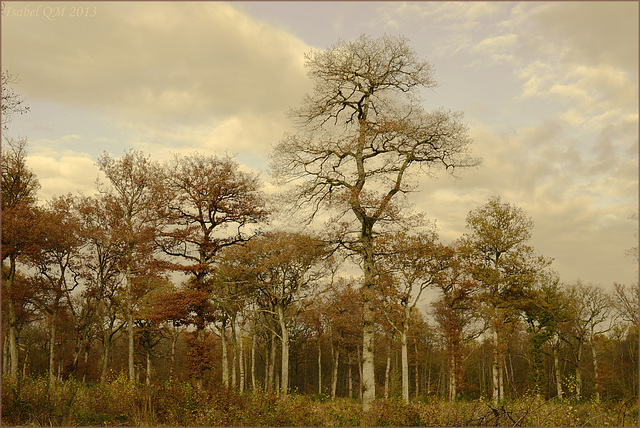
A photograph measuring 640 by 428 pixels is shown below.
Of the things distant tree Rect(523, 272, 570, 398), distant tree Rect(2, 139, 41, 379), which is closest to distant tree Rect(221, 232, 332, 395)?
distant tree Rect(2, 139, 41, 379)

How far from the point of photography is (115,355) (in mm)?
62562

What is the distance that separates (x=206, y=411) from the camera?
39.1 ft

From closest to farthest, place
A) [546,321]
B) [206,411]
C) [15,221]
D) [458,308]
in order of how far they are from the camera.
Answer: [206,411]
[15,221]
[458,308]
[546,321]

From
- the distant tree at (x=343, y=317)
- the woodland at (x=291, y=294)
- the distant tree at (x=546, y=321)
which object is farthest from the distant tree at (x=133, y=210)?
the distant tree at (x=546, y=321)

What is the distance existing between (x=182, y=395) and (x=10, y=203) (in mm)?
23120

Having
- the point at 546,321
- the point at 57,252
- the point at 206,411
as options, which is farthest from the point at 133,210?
the point at 546,321

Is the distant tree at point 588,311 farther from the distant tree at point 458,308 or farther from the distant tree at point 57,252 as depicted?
the distant tree at point 57,252

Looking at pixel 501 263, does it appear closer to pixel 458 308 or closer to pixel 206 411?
pixel 458 308

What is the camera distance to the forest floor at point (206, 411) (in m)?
11.9

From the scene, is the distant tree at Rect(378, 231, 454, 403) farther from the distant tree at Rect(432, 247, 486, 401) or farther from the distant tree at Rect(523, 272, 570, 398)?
the distant tree at Rect(523, 272, 570, 398)

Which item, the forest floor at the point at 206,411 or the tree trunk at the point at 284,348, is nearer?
the forest floor at the point at 206,411

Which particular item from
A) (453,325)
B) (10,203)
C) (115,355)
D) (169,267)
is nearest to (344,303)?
(453,325)

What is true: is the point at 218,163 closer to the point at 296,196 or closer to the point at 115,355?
the point at 296,196

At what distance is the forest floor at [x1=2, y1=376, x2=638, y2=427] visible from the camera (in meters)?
11.9
